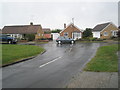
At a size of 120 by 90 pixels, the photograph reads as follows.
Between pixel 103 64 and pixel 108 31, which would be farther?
pixel 108 31

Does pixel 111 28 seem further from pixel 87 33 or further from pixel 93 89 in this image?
pixel 93 89

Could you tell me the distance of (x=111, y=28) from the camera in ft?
169

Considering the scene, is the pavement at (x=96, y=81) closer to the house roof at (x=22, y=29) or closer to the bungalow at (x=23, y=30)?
the bungalow at (x=23, y=30)

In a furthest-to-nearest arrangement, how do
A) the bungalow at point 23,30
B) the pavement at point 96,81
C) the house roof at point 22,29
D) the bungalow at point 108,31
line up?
the house roof at point 22,29
the bungalow at point 23,30
the bungalow at point 108,31
the pavement at point 96,81

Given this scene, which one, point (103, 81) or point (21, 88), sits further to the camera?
point (103, 81)

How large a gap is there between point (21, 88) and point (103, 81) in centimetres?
343

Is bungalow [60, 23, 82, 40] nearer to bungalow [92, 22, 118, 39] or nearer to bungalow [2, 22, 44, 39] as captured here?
bungalow [92, 22, 118, 39]

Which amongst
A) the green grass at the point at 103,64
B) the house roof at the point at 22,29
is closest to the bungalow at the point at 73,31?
the house roof at the point at 22,29

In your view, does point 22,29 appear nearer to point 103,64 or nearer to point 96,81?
point 103,64

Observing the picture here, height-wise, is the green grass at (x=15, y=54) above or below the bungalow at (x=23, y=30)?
below

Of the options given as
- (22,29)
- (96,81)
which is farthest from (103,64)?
(22,29)

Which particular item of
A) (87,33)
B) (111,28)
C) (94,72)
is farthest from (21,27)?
(94,72)

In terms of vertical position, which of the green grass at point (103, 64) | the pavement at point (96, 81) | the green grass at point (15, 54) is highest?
the green grass at point (15, 54)

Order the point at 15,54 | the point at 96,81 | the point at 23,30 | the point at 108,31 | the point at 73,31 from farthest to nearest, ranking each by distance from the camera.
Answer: the point at 23,30, the point at 108,31, the point at 73,31, the point at 15,54, the point at 96,81
